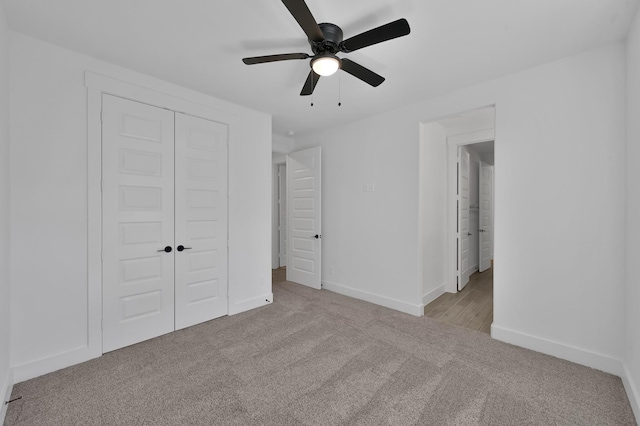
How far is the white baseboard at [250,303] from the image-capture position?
3.41 metres

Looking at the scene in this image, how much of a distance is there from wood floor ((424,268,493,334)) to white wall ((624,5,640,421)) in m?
1.09

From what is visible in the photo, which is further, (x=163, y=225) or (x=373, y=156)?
(x=373, y=156)

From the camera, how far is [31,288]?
2141mm

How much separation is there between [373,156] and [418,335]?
2.27 m

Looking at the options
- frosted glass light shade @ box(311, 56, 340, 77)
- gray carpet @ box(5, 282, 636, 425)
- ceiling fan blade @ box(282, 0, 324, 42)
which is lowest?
gray carpet @ box(5, 282, 636, 425)

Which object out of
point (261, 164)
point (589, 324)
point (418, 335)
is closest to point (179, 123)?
point (261, 164)

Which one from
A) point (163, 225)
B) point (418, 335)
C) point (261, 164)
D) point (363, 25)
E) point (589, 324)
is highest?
point (363, 25)

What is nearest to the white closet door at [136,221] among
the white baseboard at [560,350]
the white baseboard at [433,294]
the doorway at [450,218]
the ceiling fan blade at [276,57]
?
the ceiling fan blade at [276,57]

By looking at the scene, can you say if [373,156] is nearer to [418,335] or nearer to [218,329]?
[418,335]

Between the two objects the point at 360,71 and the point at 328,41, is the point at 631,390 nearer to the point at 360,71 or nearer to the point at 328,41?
the point at 360,71

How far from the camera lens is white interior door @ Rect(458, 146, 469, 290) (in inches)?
170

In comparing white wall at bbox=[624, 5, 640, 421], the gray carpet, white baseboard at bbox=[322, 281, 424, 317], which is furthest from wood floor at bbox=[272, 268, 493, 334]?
white wall at bbox=[624, 5, 640, 421]

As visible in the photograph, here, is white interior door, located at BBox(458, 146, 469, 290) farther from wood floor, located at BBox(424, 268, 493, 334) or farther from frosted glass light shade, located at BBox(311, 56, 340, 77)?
frosted glass light shade, located at BBox(311, 56, 340, 77)

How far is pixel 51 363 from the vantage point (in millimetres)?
2211
